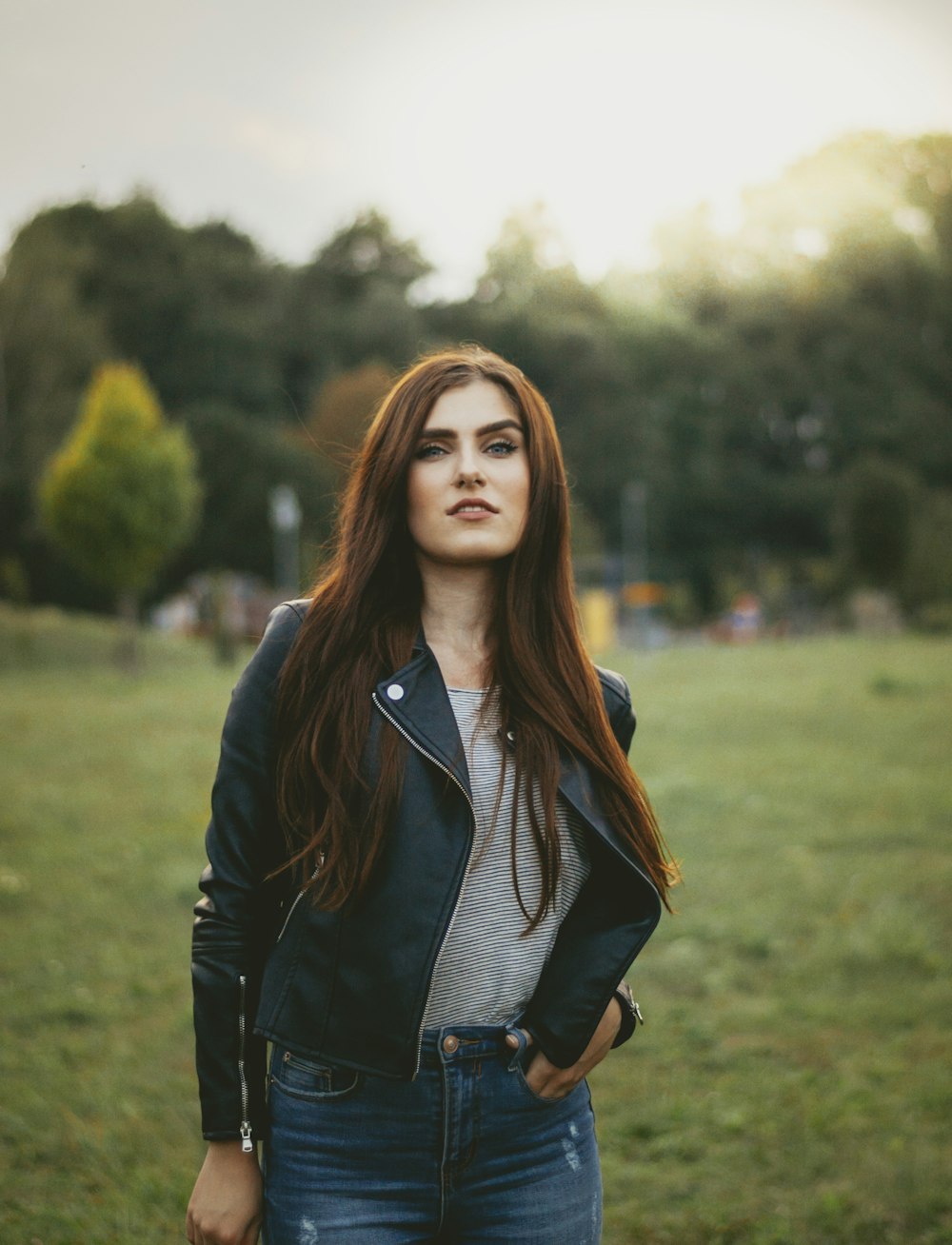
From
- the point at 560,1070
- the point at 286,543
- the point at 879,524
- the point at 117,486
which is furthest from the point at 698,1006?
the point at 879,524

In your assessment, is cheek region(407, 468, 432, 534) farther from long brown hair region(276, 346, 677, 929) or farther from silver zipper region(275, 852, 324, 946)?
silver zipper region(275, 852, 324, 946)

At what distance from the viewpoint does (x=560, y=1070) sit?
1914mm

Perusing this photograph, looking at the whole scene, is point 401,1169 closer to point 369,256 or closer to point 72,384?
point 72,384

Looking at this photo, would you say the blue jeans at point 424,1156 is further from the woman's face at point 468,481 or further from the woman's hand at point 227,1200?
the woman's face at point 468,481

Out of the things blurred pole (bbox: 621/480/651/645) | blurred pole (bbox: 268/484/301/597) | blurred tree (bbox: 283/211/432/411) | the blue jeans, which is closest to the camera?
the blue jeans

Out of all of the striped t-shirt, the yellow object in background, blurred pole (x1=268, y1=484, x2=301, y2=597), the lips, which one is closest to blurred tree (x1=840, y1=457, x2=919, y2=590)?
the yellow object in background

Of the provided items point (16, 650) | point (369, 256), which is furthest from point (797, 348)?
point (16, 650)

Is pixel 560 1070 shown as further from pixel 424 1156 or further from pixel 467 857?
pixel 467 857

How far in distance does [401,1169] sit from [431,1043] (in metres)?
0.18

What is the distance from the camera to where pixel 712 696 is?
1844cm

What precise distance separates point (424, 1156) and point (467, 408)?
1218mm

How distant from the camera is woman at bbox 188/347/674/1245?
5.99ft

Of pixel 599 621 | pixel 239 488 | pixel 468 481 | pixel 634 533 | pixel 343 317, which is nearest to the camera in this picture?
pixel 468 481

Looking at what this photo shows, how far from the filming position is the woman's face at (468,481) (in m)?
2.09
